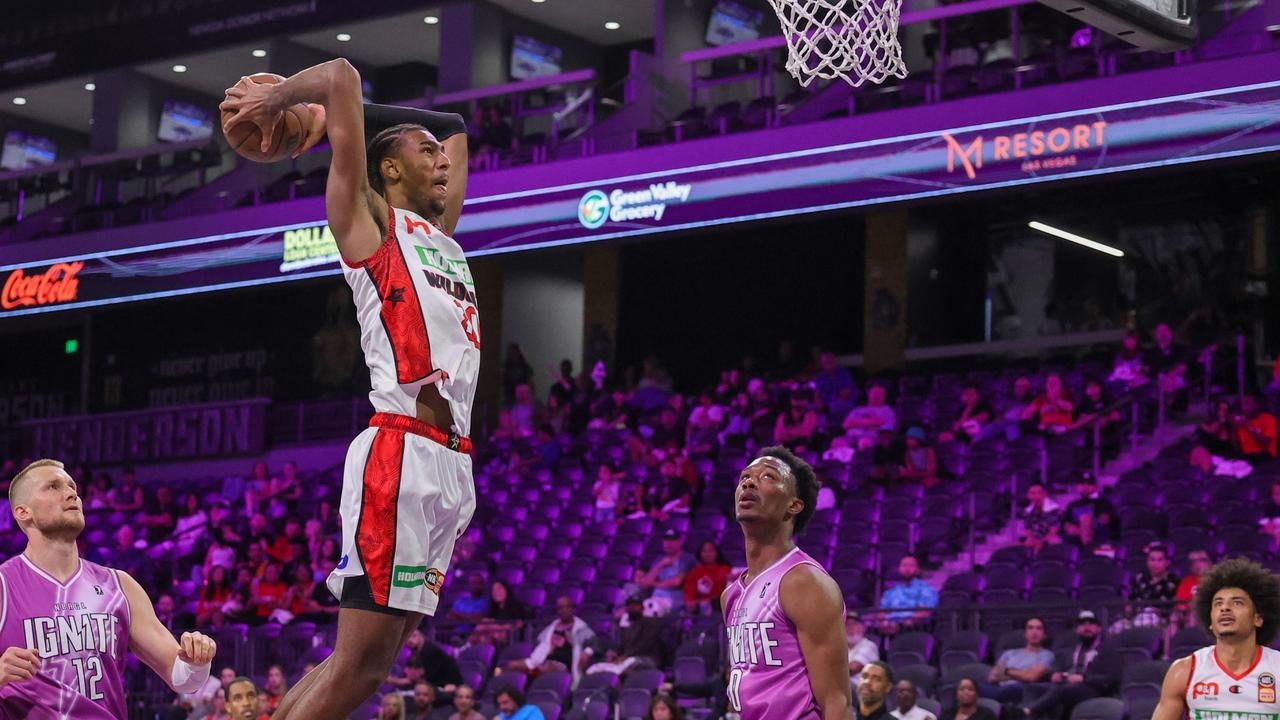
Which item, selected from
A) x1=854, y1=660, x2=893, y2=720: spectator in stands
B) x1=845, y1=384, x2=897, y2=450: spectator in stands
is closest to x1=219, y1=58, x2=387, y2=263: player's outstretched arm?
x1=854, y1=660, x2=893, y2=720: spectator in stands

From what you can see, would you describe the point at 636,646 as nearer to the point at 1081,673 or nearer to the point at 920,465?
the point at 1081,673

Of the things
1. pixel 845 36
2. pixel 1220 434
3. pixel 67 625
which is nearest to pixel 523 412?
pixel 1220 434

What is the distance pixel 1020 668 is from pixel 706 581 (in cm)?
356

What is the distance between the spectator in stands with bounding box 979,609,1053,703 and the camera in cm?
1084

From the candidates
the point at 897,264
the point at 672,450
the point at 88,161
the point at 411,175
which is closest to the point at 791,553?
the point at 411,175

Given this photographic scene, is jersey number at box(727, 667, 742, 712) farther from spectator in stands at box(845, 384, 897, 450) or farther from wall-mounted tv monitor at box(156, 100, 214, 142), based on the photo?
wall-mounted tv monitor at box(156, 100, 214, 142)

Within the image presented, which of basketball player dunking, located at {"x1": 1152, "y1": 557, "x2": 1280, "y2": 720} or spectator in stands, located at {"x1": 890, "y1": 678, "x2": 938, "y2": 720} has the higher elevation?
basketball player dunking, located at {"x1": 1152, "y1": 557, "x2": 1280, "y2": 720}

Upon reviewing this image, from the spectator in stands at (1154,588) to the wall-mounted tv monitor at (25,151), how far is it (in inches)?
952

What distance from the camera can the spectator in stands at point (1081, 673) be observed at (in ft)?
34.7

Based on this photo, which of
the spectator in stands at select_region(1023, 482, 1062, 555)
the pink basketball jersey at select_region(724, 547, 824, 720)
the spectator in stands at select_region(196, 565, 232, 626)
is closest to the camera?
the pink basketball jersey at select_region(724, 547, 824, 720)

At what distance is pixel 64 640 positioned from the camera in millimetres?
5160

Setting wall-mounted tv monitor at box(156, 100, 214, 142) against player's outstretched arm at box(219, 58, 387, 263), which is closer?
player's outstretched arm at box(219, 58, 387, 263)

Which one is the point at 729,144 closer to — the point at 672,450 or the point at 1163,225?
the point at 672,450

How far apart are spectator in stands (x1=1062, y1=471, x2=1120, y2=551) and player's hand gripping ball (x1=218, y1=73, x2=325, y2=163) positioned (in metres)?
10.2
